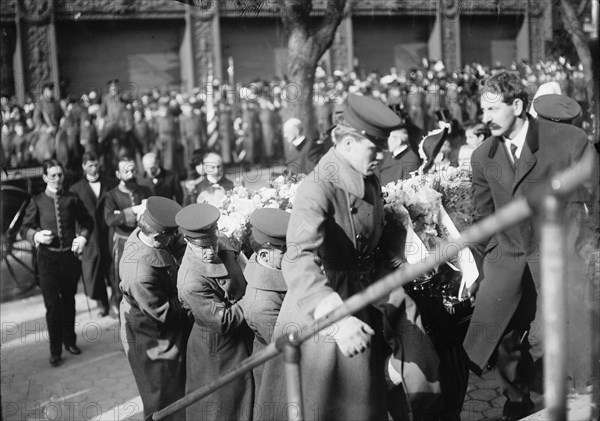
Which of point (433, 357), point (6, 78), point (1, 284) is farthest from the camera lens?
point (6, 78)

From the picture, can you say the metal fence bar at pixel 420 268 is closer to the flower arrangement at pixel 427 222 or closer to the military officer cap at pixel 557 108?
the flower arrangement at pixel 427 222

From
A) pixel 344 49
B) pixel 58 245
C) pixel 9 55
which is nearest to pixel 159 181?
pixel 58 245

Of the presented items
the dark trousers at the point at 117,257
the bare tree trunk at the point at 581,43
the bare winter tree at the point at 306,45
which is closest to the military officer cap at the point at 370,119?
the dark trousers at the point at 117,257

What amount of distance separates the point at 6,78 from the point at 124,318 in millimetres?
17116

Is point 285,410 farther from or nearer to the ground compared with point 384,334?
nearer to the ground

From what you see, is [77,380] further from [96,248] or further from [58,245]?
[96,248]

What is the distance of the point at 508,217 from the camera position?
7.74 feet

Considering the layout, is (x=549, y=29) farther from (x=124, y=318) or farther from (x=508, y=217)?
(x=508, y=217)

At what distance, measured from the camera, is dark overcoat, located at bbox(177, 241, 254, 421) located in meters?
4.78

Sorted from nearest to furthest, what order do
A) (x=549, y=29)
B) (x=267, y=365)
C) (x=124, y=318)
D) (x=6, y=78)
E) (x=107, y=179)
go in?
(x=267, y=365)
(x=124, y=318)
(x=107, y=179)
(x=6, y=78)
(x=549, y=29)

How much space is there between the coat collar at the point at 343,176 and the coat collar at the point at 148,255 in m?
1.77

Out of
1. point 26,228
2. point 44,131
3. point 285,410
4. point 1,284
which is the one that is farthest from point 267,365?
point 44,131

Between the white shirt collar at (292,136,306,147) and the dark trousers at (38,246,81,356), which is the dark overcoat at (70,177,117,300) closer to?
the dark trousers at (38,246,81,356)

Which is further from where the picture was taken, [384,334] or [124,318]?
[124,318]
